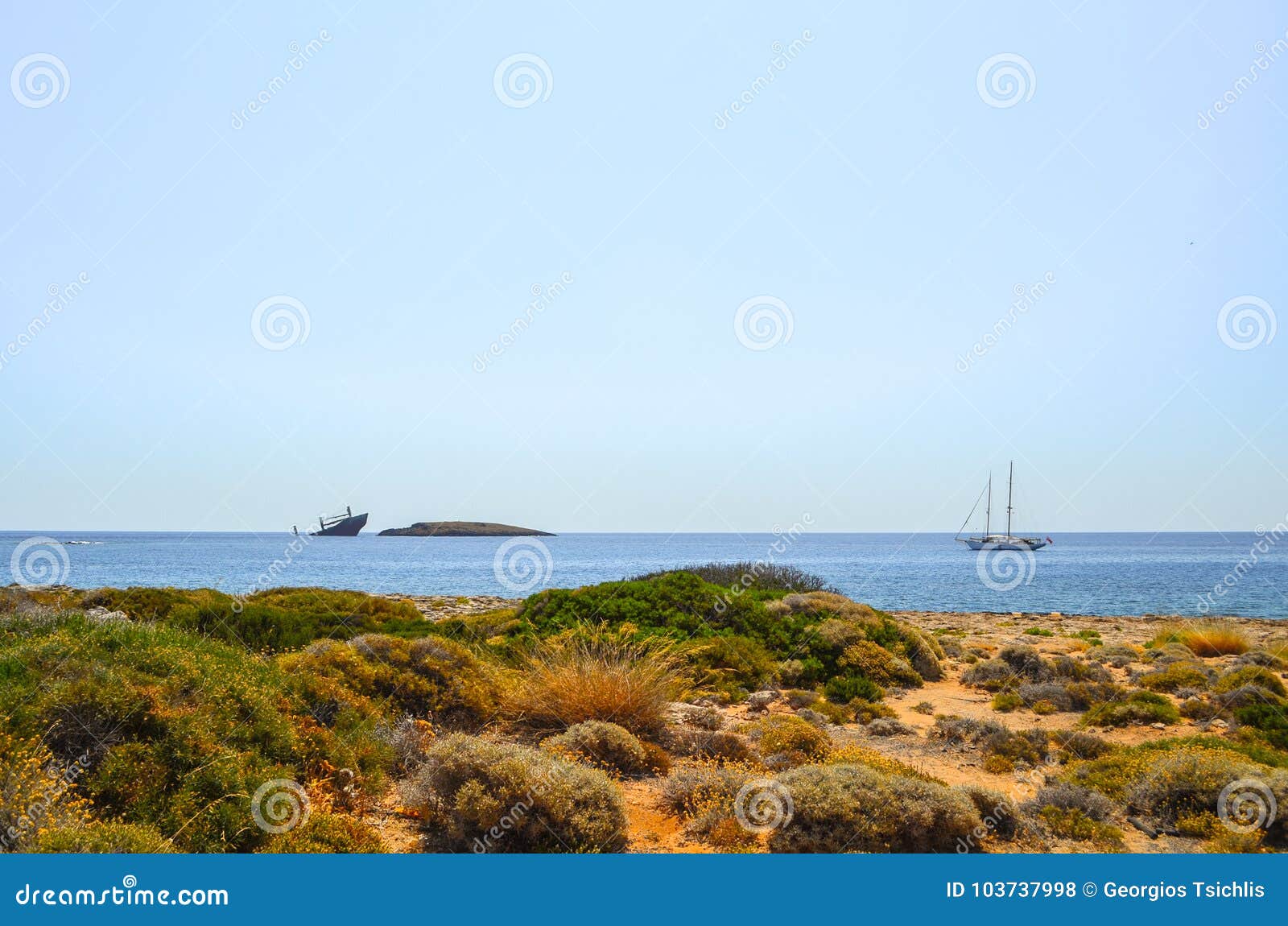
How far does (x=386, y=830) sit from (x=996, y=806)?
471 centimetres

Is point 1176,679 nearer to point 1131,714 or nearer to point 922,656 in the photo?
point 1131,714

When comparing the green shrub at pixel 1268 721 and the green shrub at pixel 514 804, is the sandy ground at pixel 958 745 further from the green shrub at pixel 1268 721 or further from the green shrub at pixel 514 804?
the green shrub at pixel 1268 721

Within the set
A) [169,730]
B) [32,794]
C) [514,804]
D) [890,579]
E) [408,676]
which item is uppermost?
[169,730]

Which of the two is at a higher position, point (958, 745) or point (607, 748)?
point (607, 748)

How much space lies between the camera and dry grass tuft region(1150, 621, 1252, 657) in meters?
17.7

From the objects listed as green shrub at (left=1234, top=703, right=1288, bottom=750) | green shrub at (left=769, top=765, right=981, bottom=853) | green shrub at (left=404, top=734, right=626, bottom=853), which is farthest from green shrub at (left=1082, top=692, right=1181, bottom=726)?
green shrub at (left=404, top=734, right=626, bottom=853)

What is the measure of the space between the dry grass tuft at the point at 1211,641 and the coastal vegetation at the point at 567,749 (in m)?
5.10

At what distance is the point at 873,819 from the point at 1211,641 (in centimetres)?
1676

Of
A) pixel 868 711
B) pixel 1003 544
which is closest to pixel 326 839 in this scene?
pixel 868 711

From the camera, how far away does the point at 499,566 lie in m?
70.9

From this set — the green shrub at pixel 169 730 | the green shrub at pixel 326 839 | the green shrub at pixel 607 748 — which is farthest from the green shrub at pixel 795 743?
the green shrub at pixel 326 839

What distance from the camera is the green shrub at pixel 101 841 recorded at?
4.11 metres

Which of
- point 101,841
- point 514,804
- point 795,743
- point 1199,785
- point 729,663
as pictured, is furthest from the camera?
point 729,663

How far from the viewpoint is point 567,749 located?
767cm
